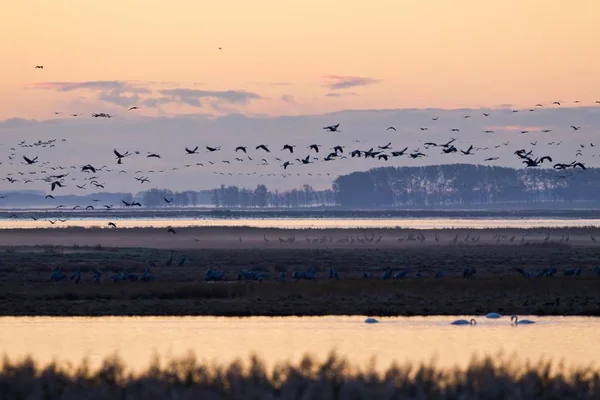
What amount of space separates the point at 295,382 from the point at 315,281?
2815cm

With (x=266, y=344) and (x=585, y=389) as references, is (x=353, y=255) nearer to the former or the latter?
(x=266, y=344)

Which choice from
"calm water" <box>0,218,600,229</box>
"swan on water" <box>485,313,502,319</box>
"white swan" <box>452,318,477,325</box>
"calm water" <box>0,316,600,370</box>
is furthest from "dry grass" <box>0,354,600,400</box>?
"calm water" <box>0,218,600,229</box>

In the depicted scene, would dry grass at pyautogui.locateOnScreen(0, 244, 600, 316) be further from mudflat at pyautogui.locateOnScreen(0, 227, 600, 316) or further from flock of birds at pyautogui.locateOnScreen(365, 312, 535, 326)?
flock of birds at pyautogui.locateOnScreen(365, 312, 535, 326)

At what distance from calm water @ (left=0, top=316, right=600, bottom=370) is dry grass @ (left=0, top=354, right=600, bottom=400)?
18.1 feet

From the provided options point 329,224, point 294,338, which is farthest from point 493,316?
point 329,224

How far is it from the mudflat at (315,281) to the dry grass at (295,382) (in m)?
18.3

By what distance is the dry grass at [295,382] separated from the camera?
2009 centimetres

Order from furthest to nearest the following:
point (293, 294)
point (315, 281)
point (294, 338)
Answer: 1. point (315, 281)
2. point (293, 294)
3. point (294, 338)

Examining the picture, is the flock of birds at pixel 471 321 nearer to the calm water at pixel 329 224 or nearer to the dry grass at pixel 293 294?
the dry grass at pixel 293 294

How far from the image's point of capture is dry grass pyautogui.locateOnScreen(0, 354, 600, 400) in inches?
791

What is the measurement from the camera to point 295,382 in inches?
826

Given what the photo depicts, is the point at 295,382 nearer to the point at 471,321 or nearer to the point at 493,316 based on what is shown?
the point at 471,321

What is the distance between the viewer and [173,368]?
72.6 ft

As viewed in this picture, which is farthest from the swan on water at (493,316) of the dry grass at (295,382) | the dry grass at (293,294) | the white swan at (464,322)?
the dry grass at (295,382)
